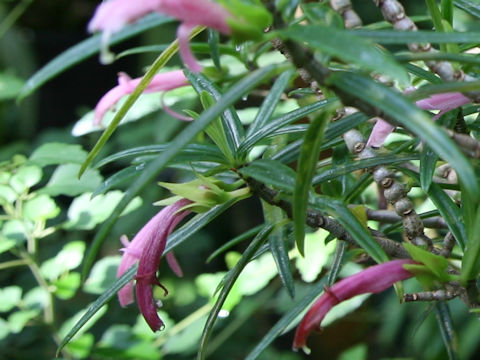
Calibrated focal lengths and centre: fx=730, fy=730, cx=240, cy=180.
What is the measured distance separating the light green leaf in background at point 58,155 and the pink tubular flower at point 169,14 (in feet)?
1.55

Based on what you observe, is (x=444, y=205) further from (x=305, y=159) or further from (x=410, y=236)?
(x=305, y=159)

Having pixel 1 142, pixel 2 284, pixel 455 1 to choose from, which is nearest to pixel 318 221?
pixel 455 1

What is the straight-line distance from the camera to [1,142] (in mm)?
1863

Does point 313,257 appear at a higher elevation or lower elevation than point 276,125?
lower

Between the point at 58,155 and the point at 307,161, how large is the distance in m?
0.49

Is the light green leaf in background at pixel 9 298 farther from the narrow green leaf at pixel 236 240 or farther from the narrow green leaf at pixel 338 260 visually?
the narrow green leaf at pixel 338 260

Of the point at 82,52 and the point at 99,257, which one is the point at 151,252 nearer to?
the point at 82,52

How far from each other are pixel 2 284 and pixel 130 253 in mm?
1156

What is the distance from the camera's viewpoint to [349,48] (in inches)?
11.9

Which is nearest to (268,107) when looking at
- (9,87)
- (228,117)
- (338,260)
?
(228,117)

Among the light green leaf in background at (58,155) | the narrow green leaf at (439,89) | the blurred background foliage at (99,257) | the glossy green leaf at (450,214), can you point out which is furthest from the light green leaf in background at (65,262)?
the narrow green leaf at (439,89)

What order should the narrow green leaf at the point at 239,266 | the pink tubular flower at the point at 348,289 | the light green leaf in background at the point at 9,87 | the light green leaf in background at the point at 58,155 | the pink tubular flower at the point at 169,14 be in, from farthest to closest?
the light green leaf in background at the point at 9,87 < the light green leaf in background at the point at 58,155 < the narrow green leaf at the point at 239,266 < the pink tubular flower at the point at 348,289 < the pink tubular flower at the point at 169,14

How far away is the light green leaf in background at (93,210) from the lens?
32.1 inches

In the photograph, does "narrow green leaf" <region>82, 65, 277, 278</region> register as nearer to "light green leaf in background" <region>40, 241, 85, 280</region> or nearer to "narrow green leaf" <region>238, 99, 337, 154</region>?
"narrow green leaf" <region>238, 99, 337, 154</region>
